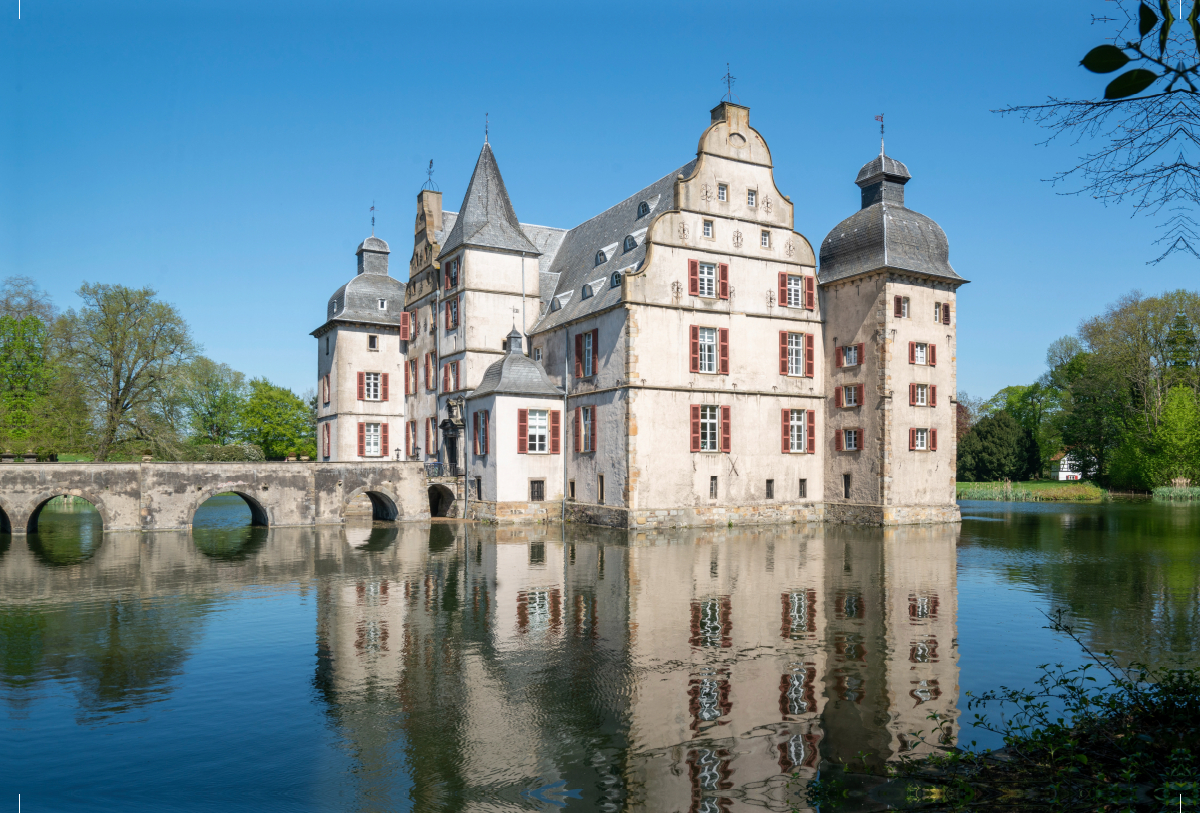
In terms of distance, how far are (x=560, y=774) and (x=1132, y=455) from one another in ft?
208

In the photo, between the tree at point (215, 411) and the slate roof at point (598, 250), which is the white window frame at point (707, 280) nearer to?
the slate roof at point (598, 250)

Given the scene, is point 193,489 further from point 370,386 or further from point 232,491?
point 370,386

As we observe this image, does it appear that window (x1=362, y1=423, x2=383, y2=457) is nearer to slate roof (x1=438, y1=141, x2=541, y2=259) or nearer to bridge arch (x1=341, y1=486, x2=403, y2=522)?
bridge arch (x1=341, y1=486, x2=403, y2=522)

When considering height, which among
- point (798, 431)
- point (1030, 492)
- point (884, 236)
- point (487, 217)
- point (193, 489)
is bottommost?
point (1030, 492)

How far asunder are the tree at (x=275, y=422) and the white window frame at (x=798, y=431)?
45943 mm

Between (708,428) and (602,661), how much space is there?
73.8ft

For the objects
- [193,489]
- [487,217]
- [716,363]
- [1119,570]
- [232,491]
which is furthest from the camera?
[487,217]

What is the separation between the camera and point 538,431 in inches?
1417

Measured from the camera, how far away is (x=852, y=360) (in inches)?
1407

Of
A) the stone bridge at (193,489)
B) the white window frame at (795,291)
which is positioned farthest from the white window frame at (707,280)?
the stone bridge at (193,489)

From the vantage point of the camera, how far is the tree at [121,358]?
143ft

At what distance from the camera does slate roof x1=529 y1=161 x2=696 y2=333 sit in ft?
114

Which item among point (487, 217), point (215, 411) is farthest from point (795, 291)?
point (215, 411)

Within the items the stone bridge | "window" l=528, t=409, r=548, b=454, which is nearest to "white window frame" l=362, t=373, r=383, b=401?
the stone bridge
